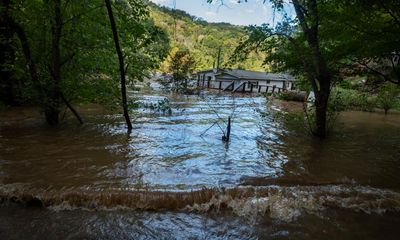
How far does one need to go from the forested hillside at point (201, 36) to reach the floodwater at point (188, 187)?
3.83m

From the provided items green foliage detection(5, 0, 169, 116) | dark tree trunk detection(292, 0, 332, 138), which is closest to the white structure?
dark tree trunk detection(292, 0, 332, 138)

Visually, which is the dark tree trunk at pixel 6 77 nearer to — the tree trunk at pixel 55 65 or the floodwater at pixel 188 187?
the tree trunk at pixel 55 65

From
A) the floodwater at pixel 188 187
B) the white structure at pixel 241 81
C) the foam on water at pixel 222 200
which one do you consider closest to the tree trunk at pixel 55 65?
the floodwater at pixel 188 187

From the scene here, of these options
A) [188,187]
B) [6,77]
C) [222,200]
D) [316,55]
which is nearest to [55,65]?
[6,77]

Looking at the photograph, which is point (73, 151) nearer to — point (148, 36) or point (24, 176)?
point (24, 176)

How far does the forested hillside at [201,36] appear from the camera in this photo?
433 inches

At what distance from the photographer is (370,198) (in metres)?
6.85

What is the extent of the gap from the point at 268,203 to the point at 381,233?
6.40 ft

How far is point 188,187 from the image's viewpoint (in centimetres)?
695

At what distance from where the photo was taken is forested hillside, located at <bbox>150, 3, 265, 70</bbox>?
11.0 meters

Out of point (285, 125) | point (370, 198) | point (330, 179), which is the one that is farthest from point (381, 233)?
point (285, 125)

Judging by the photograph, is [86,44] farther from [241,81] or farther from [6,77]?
[241,81]

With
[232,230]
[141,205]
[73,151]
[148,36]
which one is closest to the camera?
[232,230]

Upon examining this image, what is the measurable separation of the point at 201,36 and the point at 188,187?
101 ft
